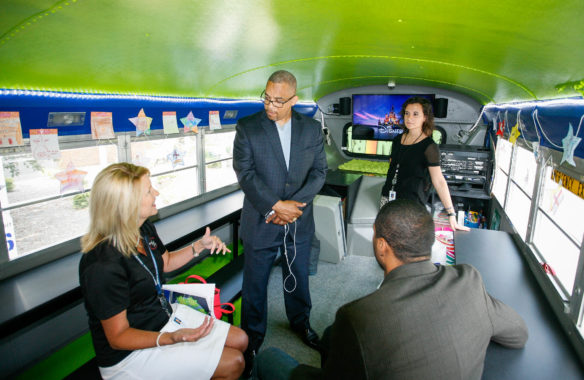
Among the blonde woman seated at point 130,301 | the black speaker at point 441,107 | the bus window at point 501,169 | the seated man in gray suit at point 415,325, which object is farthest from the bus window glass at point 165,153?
the black speaker at point 441,107

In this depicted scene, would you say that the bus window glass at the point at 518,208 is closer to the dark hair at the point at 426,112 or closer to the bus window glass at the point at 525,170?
the bus window glass at the point at 525,170

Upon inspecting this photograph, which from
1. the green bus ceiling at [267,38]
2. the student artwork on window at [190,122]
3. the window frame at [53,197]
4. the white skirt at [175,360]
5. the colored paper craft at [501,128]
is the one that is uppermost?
the green bus ceiling at [267,38]

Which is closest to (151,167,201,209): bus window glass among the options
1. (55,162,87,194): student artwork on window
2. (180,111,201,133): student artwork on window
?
(180,111,201,133): student artwork on window

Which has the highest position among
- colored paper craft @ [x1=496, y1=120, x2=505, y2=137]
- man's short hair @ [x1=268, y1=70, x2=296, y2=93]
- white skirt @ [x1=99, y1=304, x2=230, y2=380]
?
man's short hair @ [x1=268, y1=70, x2=296, y2=93]

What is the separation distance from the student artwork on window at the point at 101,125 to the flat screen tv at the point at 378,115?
398 cm

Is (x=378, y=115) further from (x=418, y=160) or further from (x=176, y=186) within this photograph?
(x=176, y=186)

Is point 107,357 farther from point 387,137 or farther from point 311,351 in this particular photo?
point 387,137

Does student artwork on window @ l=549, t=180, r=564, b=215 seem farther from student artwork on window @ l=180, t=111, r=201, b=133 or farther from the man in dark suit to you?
student artwork on window @ l=180, t=111, r=201, b=133

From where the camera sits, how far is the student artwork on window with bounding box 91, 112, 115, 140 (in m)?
2.51

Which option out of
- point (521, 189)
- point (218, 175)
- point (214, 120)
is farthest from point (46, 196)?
point (521, 189)

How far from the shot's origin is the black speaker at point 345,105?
5664 millimetres

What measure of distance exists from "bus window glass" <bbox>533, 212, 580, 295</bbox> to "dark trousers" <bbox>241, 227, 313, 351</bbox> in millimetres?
1415

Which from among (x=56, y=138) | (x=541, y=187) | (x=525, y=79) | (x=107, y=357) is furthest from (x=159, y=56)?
(x=541, y=187)

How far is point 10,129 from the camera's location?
2012mm
